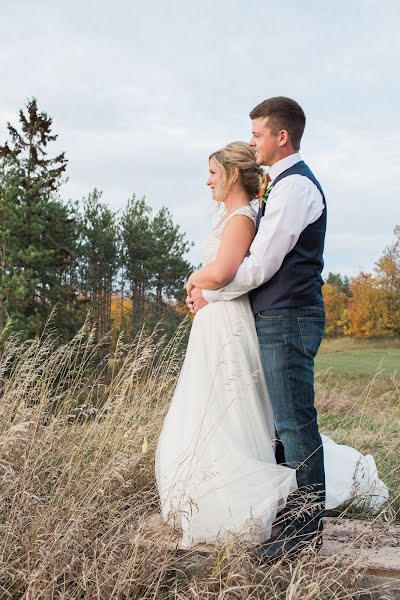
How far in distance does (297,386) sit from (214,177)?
1227mm

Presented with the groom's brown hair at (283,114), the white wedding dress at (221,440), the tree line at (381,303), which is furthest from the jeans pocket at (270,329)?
the tree line at (381,303)

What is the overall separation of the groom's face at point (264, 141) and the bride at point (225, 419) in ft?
0.58

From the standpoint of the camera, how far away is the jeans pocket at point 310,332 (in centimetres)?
345

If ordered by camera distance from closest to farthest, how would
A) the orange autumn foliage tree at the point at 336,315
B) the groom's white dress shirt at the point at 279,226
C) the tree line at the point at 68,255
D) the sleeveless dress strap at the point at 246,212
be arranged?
the groom's white dress shirt at the point at 279,226 → the sleeveless dress strap at the point at 246,212 → the tree line at the point at 68,255 → the orange autumn foliage tree at the point at 336,315

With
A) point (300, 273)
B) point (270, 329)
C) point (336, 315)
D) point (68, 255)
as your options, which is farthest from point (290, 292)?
point (336, 315)

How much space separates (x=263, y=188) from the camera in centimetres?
364

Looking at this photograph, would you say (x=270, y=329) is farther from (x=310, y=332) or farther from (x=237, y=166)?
(x=237, y=166)

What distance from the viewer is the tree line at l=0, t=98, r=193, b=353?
2709 cm

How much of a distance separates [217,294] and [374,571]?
61.1 inches

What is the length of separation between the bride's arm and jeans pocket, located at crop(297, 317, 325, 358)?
1.40 feet

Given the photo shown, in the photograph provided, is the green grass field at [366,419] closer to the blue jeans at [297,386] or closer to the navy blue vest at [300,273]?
the blue jeans at [297,386]

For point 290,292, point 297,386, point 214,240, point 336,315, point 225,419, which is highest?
point 336,315

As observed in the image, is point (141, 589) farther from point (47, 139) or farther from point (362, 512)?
point (47, 139)

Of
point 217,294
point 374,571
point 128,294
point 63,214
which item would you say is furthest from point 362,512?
point 128,294
